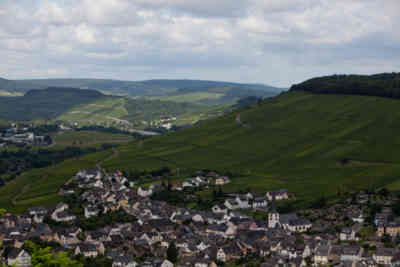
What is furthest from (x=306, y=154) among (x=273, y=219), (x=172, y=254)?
(x=172, y=254)

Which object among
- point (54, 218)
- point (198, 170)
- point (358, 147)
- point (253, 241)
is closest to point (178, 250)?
point (253, 241)

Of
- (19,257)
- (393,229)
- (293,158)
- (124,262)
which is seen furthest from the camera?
(293,158)

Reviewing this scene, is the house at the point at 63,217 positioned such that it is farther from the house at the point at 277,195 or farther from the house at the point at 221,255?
the house at the point at 277,195

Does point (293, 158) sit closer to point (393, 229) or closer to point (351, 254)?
point (393, 229)

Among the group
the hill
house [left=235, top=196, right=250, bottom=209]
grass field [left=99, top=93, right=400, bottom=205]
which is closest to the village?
house [left=235, top=196, right=250, bottom=209]

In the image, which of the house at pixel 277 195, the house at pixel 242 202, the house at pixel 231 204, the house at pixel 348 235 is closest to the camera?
the house at pixel 348 235

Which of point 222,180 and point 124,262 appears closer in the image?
point 124,262

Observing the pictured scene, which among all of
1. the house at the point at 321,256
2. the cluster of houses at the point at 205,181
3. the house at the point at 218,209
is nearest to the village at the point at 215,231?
the house at the point at 321,256
